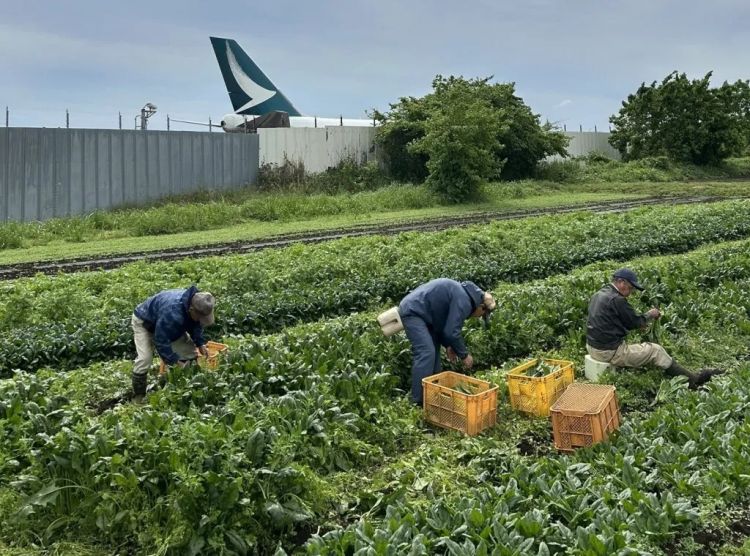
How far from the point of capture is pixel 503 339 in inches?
388

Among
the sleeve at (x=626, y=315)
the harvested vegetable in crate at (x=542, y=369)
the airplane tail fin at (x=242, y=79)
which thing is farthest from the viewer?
the airplane tail fin at (x=242, y=79)

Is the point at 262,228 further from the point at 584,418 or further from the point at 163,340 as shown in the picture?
the point at 584,418

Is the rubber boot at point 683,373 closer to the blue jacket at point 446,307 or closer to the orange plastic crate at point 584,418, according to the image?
the orange plastic crate at point 584,418

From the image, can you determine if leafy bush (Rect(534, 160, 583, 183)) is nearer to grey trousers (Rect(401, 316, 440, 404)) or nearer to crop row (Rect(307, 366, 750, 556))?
grey trousers (Rect(401, 316, 440, 404))

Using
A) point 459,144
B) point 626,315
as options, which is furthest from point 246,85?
point 626,315

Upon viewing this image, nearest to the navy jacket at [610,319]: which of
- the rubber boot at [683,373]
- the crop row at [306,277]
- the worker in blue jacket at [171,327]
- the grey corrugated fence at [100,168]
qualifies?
the rubber boot at [683,373]

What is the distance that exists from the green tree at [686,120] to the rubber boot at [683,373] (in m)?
45.2

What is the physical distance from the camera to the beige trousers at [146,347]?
786 centimetres

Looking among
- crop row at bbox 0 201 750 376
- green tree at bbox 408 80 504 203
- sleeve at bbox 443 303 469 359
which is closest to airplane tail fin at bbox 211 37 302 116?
green tree at bbox 408 80 504 203

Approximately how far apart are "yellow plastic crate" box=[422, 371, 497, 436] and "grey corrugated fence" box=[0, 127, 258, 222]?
20.6 m

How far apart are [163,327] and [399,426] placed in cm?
262

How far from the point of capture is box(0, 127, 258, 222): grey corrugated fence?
78.8 ft

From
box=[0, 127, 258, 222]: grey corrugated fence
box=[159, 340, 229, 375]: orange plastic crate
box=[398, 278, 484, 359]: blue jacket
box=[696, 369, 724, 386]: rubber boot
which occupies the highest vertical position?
box=[0, 127, 258, 222]: grey corrugated fence

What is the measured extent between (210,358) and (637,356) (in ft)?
16.0
